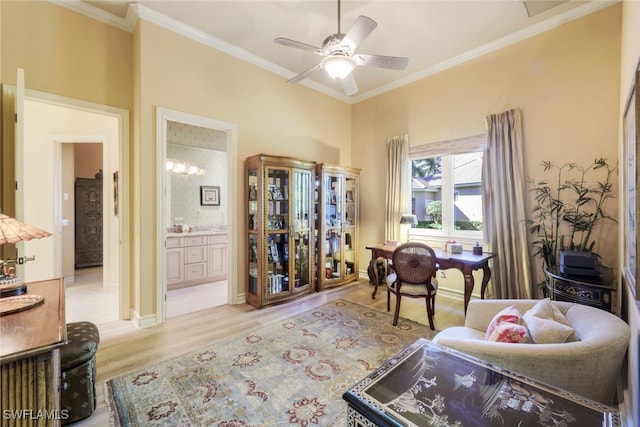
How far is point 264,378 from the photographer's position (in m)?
2.08

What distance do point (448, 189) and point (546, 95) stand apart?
1.54m

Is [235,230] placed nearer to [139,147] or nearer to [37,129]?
[139,147]

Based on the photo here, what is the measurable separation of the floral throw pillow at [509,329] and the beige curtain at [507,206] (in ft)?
5.90

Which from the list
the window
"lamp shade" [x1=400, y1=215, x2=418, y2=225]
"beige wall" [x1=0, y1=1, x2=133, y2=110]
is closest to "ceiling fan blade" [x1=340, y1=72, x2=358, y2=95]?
the window

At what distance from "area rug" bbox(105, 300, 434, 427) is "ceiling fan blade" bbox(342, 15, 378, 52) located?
2.73m

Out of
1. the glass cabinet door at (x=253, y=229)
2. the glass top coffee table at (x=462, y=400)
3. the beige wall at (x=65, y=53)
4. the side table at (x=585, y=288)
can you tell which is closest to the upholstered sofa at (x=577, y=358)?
the glass top coffee table at (x=462, y=400)

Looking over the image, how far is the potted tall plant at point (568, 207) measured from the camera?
275cm

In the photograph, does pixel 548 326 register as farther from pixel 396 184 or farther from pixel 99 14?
pixel 99 14

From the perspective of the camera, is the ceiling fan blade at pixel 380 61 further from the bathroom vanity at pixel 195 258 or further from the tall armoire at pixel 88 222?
the tall armoire at pixel 88 222

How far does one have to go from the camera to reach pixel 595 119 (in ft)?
9.18

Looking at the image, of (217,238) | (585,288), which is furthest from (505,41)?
(217,238)

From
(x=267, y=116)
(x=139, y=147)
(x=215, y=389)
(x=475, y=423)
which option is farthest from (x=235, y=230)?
(x=475, y=423)

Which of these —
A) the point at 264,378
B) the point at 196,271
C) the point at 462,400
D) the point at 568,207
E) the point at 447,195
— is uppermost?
the point at 447,195

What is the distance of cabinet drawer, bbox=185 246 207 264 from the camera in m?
4.55
